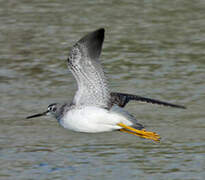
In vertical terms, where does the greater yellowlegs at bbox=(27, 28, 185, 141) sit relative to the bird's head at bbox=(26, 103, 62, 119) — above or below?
above

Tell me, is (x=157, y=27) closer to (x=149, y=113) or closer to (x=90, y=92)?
(x=149, y=113)

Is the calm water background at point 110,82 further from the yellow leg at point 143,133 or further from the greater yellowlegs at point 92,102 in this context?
the greater yellowlegs at point 92,102

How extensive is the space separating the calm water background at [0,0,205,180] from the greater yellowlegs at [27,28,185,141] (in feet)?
1.67

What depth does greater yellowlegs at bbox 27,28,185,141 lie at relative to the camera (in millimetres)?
8406

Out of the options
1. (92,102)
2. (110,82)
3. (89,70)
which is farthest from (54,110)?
(110,82)

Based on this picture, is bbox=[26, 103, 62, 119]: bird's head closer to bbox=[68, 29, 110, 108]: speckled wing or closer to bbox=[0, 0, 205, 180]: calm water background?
bbox=[0, 0, 205, 180]: calm water background

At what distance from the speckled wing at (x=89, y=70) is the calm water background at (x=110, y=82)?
2.88 ft

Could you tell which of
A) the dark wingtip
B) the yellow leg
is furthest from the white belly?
the dark wingtip

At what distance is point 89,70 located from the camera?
8.48 meters

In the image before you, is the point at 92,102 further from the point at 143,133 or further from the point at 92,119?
the point at 143,133

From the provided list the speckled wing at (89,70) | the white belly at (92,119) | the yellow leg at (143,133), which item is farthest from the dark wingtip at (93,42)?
the yellow leg at (143,133)

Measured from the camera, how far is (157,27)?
51.3ft

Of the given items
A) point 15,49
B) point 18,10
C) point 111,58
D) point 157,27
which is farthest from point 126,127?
point 18,10

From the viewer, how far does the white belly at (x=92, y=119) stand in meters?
8.78
